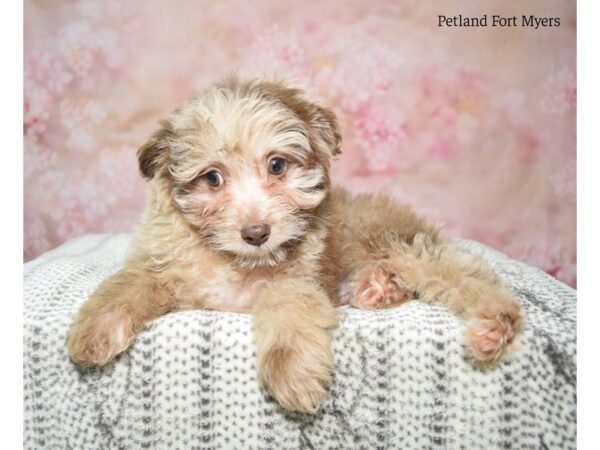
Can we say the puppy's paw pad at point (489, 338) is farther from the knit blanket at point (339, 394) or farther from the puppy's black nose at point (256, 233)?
the puppy's black nose at point (256, 233)

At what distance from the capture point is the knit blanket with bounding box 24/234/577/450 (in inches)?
85.7

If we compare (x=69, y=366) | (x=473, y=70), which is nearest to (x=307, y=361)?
(x=69, y=366)

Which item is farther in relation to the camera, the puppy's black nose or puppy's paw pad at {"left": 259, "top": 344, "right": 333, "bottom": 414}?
the puppy's black nose

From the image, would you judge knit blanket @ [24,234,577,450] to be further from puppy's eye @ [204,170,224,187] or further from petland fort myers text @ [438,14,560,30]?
petland fort myers text @ [438,14,560,30]

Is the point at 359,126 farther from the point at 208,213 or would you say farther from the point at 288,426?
the point at 288,426

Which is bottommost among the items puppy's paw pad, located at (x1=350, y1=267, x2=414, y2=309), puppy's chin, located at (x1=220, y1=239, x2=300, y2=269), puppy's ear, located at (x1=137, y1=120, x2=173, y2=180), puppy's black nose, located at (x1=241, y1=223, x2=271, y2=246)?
puppy's paw pad, located at (x1=350, y1=267, x2=414, y2=309)

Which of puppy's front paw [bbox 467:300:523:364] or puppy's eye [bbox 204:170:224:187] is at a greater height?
puppy's eye [bbox 204:170:224:187]

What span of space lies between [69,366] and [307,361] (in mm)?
980

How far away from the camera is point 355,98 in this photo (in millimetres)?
4062

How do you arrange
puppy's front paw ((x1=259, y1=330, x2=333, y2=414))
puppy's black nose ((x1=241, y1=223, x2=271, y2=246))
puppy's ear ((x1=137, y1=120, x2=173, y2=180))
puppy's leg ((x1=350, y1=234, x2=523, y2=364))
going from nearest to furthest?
1. puppy's front paw ((x1=259, y1=330, x2=333, y2=414))
2. puppy's leg ((x1=350, y1=234, x2=523, y2=364))
3. puppy's black nose ((x1=241, y1=223, x2=271, y2=246))
4. puppy's ear ((x1=137, y1=120, x2=173, y2=180))

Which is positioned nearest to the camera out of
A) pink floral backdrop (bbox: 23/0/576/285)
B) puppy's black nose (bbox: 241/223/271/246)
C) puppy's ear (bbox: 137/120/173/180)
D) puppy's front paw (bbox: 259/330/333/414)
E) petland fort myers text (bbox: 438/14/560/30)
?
puppy's front paw (bbox: 259/330/333/414)

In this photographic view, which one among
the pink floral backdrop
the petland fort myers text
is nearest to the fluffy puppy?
the pink floral backdrop

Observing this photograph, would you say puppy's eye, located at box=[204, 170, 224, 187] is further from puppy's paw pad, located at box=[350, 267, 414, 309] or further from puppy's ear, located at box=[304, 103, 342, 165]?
puppy's paw pad, located at box=[350, 267, 414, 309]

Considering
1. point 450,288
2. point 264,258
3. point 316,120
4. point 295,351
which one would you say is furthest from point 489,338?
point 316,120
